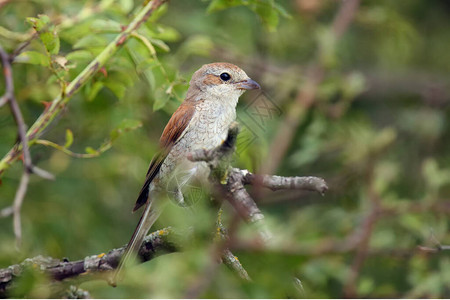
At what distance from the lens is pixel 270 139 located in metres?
4.34

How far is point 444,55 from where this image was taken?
7.56m

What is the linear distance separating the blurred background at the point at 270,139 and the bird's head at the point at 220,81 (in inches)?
6.7

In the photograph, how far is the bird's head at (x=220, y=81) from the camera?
3.91 m

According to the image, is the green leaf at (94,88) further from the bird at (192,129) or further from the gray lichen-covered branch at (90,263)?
the gray lichen-covered branch at (90,263)

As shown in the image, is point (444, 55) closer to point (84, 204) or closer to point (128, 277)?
point (84, 204)

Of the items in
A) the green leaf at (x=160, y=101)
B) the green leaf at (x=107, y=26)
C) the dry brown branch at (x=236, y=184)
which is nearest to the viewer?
the dry brown branch at (x=236, y=184)

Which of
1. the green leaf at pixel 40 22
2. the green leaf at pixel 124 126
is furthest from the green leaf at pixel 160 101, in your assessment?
the green leaf at pixel 40 22

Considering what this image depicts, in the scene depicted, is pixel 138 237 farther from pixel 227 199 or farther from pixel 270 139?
pixel 270 139

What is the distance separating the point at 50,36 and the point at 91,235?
100 inches

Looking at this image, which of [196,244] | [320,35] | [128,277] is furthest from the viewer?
[320,35]

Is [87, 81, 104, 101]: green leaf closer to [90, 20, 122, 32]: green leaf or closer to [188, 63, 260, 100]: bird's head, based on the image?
[90, 20, 122, 32]: green leaf

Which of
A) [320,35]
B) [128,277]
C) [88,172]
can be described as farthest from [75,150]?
[128,277]

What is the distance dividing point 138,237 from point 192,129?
0.78 m

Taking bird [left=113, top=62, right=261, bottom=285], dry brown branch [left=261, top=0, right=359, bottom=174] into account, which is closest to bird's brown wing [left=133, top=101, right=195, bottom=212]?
bird [left=113, top=62, right=261, bottom=285]
